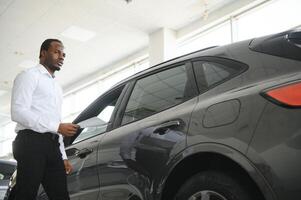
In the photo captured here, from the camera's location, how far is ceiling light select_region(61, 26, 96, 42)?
24.5 feet

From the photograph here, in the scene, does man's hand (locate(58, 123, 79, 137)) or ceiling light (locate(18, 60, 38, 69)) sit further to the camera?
ceiling light (locate(18, 60, 38, 69))

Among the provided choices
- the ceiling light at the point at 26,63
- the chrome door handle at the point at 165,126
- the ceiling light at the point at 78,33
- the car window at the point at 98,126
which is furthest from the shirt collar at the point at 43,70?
the ceiling light at the point at 26,63

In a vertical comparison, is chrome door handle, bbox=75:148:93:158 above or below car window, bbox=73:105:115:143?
below

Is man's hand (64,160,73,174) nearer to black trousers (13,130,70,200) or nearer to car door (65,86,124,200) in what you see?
car door (65,86,124,200)

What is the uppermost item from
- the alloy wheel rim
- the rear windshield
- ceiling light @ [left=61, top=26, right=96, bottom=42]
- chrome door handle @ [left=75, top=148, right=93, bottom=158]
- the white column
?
ceiling light @ [left=61, top=26, right=96, bottom=42]

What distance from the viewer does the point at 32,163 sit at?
198cm

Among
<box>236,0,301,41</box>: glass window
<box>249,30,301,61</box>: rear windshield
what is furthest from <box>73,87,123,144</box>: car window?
<box>236,0,301,41</box>: glass window

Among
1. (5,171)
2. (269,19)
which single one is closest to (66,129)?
(5,171)

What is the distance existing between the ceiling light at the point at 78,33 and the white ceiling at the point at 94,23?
0.09 metres

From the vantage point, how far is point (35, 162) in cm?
199

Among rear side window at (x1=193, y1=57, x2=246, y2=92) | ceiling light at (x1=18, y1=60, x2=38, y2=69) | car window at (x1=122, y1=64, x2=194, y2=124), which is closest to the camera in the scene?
rear side window at (x1=193, y1=57, x2=246, y2=92)

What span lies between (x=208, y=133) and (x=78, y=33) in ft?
21.0

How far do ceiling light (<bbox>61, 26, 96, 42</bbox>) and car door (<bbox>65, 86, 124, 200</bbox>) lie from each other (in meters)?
5.01

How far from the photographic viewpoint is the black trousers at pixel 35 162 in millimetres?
1978
